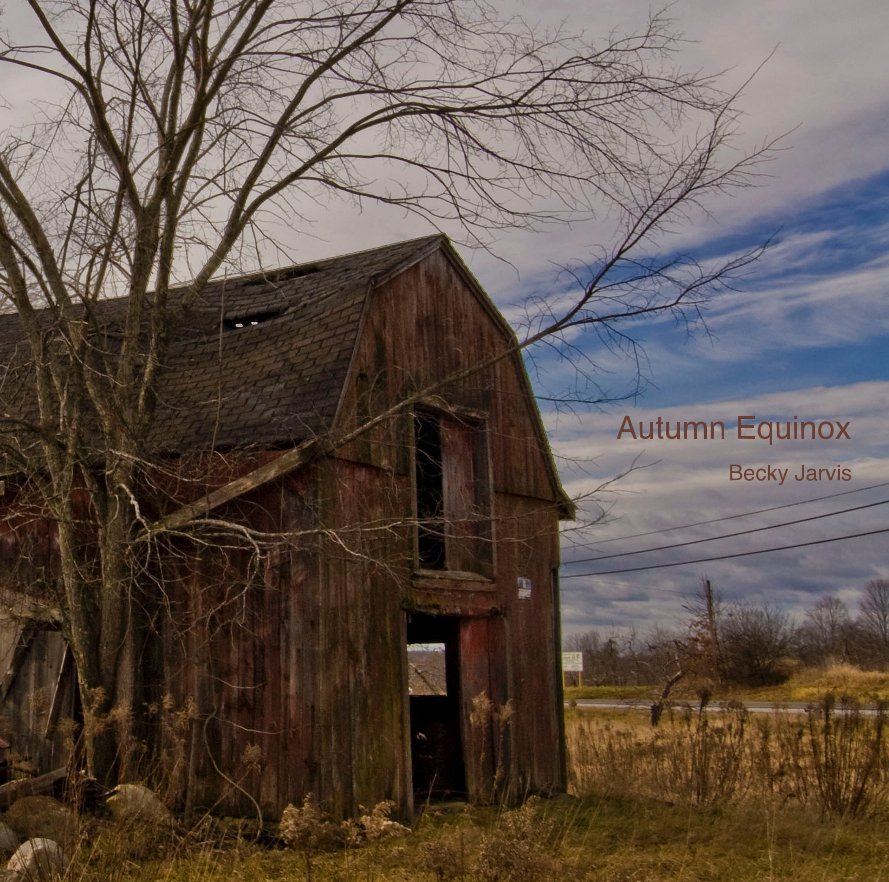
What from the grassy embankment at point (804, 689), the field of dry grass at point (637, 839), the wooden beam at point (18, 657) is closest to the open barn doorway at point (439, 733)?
the field of dry grass at point (637, 839)

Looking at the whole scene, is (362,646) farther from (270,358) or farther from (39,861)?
(39,861)

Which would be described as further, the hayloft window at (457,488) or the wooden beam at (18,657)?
the hayloft window at (457,488)

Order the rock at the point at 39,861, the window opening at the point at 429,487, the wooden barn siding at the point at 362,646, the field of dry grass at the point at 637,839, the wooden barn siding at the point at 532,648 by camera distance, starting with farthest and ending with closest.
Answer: the wooden barn siding at the point at 532,648, the window opening at the point at 429,487, the wooden barn siding at the point at 362,646, the field of dry grass at the point at 637,839, the rock at the point at 39,861

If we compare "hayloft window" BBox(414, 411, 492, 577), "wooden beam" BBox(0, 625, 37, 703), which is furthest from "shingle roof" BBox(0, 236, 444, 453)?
"wooden beam" BBox(0, 625, 37, 703)

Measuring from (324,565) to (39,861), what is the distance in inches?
132

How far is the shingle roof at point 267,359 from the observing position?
9.52 metres

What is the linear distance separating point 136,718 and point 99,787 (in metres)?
1.21

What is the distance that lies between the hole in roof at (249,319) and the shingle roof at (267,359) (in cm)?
1

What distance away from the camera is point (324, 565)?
9180mm

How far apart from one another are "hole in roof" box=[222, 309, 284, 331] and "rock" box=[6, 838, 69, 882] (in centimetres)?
582

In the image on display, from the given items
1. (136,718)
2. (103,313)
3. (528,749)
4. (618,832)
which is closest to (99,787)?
(136,718)

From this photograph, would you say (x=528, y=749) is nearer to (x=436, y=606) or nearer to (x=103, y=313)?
(x=436, y=606)

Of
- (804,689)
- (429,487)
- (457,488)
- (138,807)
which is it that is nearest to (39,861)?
(138,807)

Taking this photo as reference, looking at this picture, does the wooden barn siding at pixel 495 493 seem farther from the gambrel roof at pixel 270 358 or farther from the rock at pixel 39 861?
the rock at pixel 39 861
